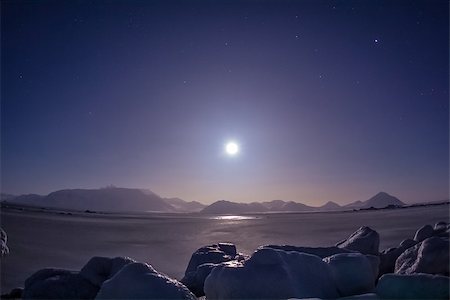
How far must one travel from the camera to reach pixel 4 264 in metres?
12.8

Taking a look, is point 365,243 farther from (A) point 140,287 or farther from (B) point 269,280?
(A) point 140,287

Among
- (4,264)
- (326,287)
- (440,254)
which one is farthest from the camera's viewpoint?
(4,264)

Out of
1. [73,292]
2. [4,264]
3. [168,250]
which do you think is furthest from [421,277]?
[168,250]

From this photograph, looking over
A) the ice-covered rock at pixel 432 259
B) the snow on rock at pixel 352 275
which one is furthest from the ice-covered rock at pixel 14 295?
the ice-covered rock at pixel 432 259

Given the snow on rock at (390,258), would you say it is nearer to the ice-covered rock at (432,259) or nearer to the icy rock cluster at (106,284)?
the ice-covered rock at (432,259)

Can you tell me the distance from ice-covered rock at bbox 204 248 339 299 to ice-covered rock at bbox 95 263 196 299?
0.67 m

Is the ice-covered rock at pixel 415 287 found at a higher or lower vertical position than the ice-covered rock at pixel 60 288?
higher

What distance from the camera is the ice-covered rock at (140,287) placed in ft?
19.5

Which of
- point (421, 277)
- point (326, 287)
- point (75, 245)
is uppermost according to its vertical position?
point (421, 277)

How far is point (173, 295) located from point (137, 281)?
0.66m

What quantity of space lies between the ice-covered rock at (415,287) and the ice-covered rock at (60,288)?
5.53 meters

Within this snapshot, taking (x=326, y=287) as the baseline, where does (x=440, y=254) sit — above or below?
above

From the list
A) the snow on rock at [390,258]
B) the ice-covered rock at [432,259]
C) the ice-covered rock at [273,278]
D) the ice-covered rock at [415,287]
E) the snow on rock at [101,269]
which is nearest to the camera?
the ice-covered rock at [415,287]

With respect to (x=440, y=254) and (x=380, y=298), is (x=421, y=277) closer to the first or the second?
(x=380, y=298)
